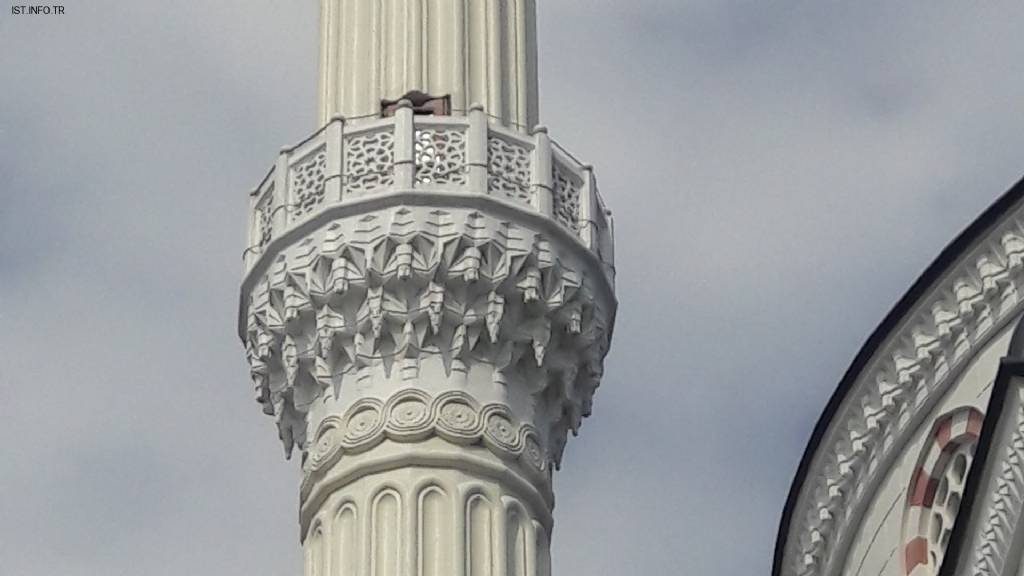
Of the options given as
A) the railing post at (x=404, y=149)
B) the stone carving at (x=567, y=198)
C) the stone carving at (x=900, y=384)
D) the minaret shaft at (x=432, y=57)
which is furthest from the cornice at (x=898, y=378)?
the railing post at (x=404, y=149)

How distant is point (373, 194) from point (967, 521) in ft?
10.7

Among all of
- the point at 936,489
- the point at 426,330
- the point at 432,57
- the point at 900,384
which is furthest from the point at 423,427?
the point at 900,384

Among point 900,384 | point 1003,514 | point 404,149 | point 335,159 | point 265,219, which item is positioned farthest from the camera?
point 900,384

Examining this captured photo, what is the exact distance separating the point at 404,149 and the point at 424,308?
736 mm

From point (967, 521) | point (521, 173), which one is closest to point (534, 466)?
point (521, 173)

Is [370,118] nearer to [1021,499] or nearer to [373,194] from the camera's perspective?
[373,194]

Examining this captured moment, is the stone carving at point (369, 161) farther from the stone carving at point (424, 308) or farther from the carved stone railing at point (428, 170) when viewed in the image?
the stone carving at point (424, 308)

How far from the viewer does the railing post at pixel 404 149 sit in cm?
1592

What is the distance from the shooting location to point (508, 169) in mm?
16125

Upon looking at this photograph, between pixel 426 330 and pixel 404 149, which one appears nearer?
pixel 426 330

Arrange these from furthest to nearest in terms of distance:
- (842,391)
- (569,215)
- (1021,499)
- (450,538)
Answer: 1. (842,391)
2. (569,215)
3. (450,538)
4. (1021,499)

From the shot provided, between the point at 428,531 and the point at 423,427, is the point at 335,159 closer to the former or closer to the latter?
the point at 423,427

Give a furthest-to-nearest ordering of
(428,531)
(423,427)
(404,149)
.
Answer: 1. (404,149)
2. (423,427)
3. (428,531)

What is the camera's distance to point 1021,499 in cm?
1397
